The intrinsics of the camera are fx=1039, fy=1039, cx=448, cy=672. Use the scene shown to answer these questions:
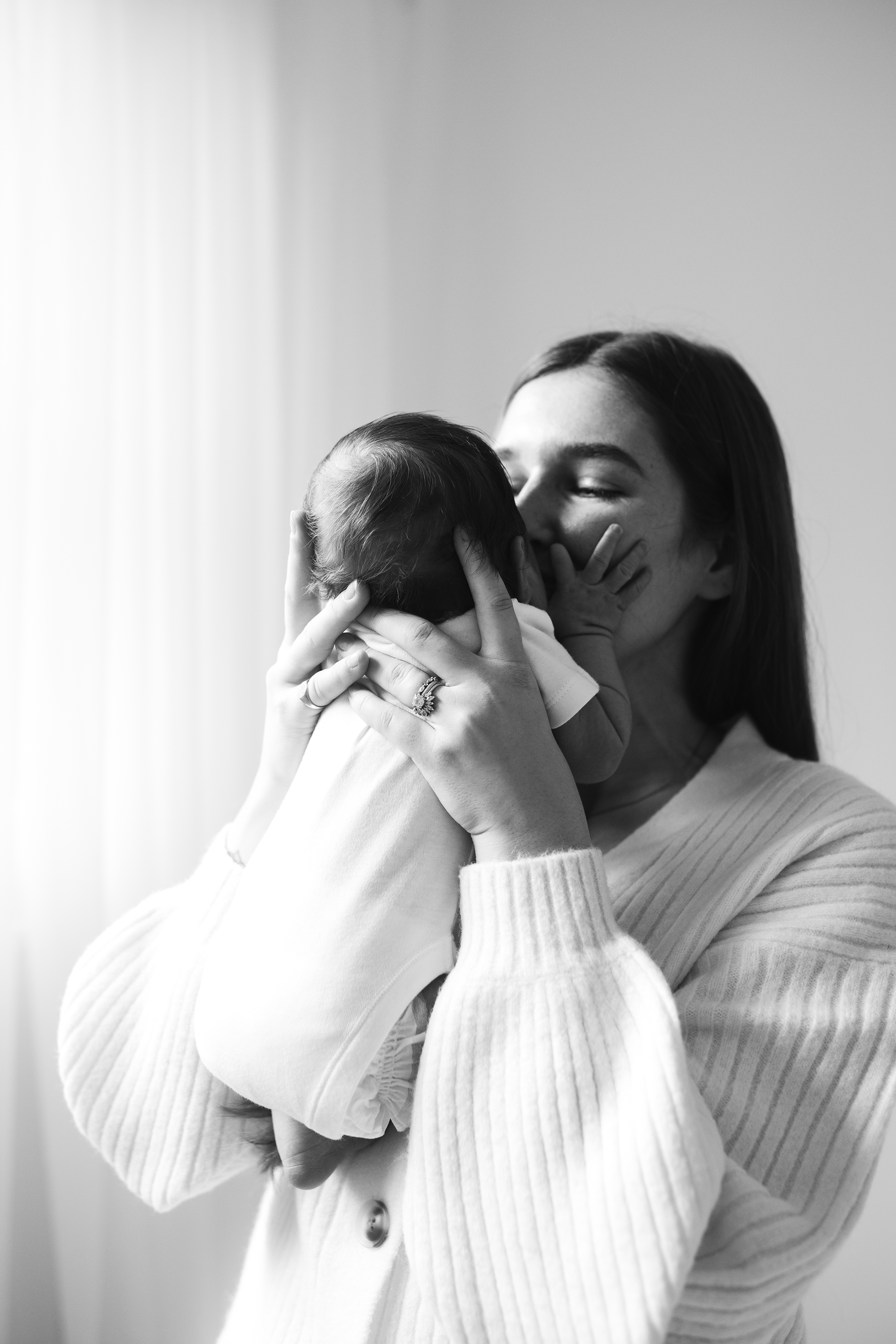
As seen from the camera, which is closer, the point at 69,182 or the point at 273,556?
the point at 69,182

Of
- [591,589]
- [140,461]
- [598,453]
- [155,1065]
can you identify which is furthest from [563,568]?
[140,461]

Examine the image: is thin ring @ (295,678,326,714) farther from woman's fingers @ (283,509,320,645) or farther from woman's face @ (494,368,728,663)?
woman's face @ (494,368,728,663)

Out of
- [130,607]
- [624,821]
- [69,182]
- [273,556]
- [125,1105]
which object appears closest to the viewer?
[125,1105]

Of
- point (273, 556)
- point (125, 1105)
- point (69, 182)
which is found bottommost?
point (125, 1105)

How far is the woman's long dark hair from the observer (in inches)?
49.9

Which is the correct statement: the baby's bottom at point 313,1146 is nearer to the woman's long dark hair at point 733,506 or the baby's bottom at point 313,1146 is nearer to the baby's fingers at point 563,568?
the baby's fingers at point 563,568

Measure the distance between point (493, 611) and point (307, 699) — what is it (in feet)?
0.67

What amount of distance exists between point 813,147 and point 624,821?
1713 mm

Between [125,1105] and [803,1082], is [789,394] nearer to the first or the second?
[803,1082]

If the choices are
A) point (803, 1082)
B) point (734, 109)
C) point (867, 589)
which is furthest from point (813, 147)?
point (803, 1082)

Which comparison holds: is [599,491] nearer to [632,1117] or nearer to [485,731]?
[485,731]

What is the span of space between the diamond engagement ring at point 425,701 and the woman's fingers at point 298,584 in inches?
7.4

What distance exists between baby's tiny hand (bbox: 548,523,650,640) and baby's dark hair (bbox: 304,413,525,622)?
0.40 feet

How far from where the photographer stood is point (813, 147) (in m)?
2.20
